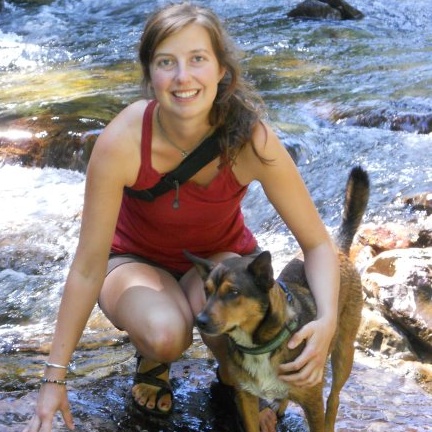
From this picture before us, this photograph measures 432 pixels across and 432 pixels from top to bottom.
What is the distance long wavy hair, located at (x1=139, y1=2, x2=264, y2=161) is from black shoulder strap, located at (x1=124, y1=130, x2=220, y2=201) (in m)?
0.04

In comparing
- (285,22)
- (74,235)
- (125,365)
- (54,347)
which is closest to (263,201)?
(74,235)

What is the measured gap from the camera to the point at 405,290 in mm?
4152

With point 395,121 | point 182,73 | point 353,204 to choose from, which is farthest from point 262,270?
point 395,121

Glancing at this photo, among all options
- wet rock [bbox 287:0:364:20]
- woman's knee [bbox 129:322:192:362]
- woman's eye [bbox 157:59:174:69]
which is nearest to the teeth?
woman's eye [bbox 157:59:174:69]

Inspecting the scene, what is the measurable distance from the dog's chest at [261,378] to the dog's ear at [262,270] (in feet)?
1.04

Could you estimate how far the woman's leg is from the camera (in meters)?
3.03

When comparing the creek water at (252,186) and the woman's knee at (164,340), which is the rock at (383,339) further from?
the woman's knee at (164,340)

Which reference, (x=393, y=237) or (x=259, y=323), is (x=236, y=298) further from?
(x=393, y=237)

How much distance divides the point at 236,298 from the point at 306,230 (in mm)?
522

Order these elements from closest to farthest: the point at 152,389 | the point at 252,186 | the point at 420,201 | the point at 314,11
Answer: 1. the point at 152,389
2. the point at 420,201
3. the point at 252,186
4. the point at 314,11

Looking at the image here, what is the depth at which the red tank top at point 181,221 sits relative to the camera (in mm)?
3088

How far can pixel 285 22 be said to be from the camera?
38.8 feet

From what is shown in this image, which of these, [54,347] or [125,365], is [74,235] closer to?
[125,365]

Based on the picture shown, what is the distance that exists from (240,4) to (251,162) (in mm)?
10580
